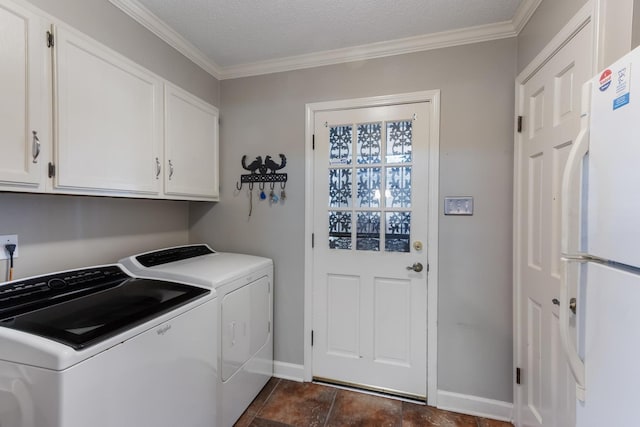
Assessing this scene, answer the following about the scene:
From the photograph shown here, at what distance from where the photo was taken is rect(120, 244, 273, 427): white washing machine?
1607mm

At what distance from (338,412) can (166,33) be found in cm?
270

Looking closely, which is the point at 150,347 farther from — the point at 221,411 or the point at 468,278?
the point at 468,278

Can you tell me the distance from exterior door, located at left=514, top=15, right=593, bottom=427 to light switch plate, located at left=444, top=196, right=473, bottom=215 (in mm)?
257

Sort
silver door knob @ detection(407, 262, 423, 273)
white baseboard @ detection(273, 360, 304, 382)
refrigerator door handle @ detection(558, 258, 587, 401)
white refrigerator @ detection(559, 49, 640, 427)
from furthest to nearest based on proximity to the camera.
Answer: white baseboard @ detection(273, 360, 304, 382) < silver door knob @ detection(407, 262, 423, 273) < refrigerator door handle @ detection(558, 258, 587, 401) < white refrigerator @ detection(559, 49, 640, 427)

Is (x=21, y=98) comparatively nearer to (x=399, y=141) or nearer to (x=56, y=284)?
(x=56, y=284)

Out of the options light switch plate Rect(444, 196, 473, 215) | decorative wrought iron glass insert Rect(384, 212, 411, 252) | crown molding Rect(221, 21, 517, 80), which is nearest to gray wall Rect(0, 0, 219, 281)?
crown molding Rect(221, 21, 517, 80)

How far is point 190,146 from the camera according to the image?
2002mm

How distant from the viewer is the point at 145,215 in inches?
79.7

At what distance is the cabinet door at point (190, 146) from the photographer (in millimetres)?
1812

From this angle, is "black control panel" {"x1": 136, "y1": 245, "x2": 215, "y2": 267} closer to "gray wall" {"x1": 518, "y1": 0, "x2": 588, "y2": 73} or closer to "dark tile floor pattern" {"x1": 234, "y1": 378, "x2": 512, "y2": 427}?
"dark tile floor pattern" {"x1": 234, "y1": 378, "x2": 512, "y2": 427}

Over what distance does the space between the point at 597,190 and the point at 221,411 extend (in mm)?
1921

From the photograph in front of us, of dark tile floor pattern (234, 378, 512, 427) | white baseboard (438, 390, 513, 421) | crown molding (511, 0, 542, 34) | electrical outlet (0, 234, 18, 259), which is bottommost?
dark tile floor pattern (234, 378, 512, 427)

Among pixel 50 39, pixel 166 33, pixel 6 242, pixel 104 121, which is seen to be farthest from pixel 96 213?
pixel 166 33

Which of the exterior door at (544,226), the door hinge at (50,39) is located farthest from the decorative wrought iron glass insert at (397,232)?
the door hinge at (50,39)
